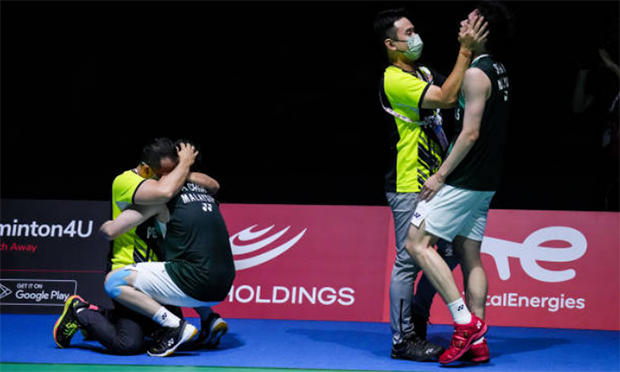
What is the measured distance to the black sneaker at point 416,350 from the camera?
4305 mm

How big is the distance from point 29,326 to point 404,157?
99.2 inches

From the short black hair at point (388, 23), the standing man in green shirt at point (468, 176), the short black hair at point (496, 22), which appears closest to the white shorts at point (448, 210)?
the standing man in green shirt at point (468, 176)

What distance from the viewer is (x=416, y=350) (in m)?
4.34

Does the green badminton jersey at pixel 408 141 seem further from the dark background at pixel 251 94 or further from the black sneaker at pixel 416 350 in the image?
the dark background at pixel 251 94

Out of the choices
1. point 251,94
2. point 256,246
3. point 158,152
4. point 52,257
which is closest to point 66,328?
point 158,152

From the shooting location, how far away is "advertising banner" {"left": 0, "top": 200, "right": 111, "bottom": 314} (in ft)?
18.1

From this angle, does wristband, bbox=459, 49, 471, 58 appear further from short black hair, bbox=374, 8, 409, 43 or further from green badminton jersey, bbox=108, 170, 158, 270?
green badminton jersey, bbox=108, 170, 158, 270

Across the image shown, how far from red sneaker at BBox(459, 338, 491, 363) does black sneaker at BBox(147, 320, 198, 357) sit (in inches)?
55.3

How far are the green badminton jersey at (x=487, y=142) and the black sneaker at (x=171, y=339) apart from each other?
1518mm

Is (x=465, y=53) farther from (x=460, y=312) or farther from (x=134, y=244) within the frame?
(x=134, y=244)

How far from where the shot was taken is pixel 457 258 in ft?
A: 14.7

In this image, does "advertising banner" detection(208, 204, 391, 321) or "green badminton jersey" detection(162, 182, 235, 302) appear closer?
"green badminton jersey" detection(162, 182, 235, 302)

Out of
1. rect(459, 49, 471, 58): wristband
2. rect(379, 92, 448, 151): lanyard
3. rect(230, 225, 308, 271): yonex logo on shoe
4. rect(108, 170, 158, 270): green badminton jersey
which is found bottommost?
rect(230, 225, 308, 271): yonex logo on shoe

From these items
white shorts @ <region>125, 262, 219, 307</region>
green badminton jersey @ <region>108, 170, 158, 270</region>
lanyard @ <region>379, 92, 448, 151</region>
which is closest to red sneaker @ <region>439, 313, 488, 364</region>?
lanyard @ <region>379, 92, 448, 151</region>
